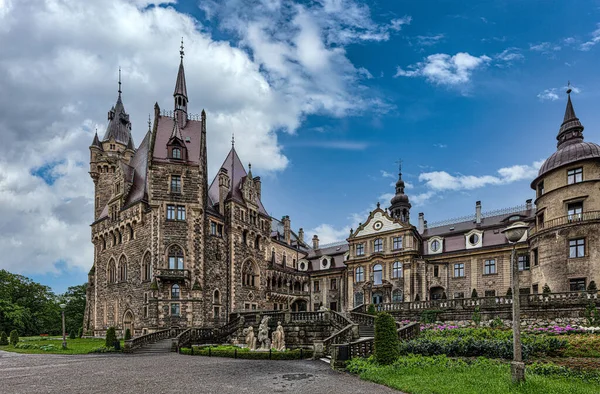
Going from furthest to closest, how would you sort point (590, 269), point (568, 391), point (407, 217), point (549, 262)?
point (407, 217)
point (549, 262)
point (590, 269)
point (568, 391)

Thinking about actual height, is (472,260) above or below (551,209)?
below

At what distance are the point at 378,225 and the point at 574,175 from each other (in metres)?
20.5

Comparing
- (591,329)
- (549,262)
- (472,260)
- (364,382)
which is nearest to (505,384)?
(364,382)

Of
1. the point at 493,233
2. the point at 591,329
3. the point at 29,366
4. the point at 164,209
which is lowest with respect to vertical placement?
the point at 29,366

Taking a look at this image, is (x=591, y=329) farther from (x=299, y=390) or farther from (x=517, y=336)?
(x=299, y=390)

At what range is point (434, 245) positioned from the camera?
44594 millimetres

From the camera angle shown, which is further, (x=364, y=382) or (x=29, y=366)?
(x=29, y=366)

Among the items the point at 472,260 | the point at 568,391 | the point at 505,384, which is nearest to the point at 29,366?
the point at 505,384

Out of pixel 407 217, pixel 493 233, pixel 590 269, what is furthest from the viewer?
pixel 407 217

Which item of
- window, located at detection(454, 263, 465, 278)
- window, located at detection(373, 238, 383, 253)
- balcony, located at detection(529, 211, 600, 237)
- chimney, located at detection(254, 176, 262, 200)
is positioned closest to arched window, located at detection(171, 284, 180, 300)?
chimney, located at detection(254, 176, 262, 200)

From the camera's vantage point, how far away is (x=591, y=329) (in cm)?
2022

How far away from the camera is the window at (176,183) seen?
37531 mm

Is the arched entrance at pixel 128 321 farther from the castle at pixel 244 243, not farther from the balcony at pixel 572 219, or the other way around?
the balcony at pixel 572 219

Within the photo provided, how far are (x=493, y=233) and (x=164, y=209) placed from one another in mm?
33475
